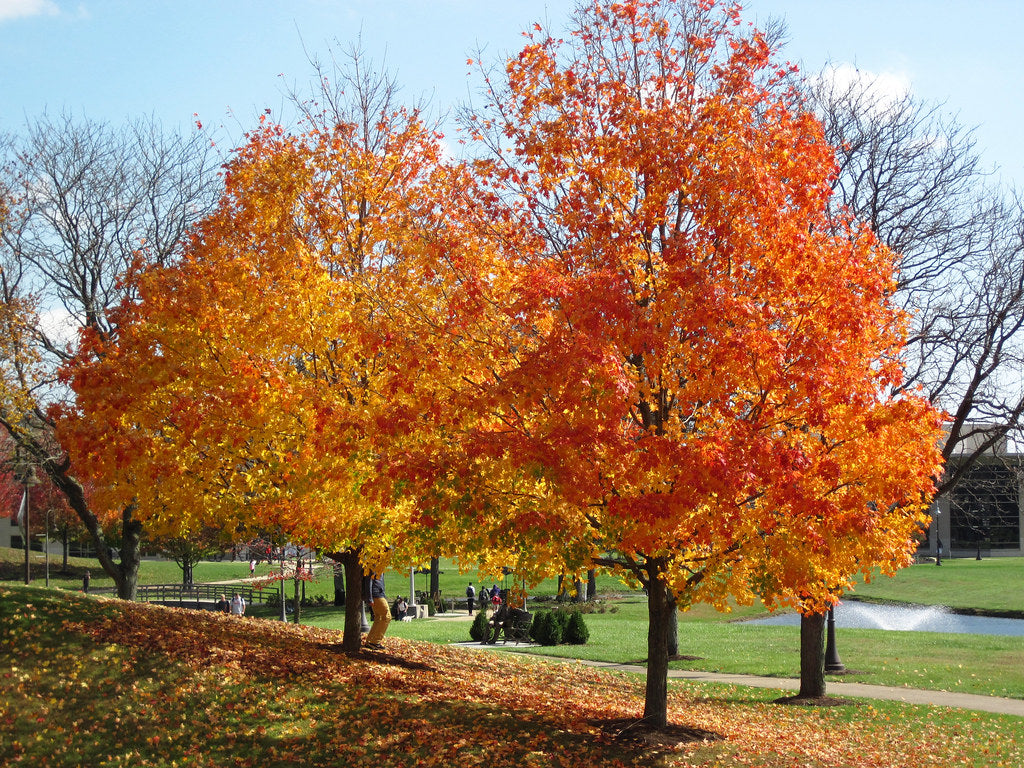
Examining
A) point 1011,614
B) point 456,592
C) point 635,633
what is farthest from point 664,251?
point 456,592

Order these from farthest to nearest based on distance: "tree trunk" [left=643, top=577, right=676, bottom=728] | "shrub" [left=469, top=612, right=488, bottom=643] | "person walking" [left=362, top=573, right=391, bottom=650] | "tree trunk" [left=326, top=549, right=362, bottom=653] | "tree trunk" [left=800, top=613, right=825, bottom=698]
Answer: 1. "shrub" [left=469, top=612, right=488, bottom=643]
2. "tree trunk" [left=800, top=613, right=825, bottom=698]
3. "person walking" [left=362, top=573, right=391, bottom=650]
4. "tree trunk" [left=326, top=549, right=362, bottom=653]
5. "tree trunk" [left=643, top=577, right=676, bottom=728]

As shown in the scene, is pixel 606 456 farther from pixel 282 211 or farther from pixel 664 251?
pixel 282 211

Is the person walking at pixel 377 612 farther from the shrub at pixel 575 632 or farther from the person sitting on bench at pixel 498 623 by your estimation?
Answer: the shrub at pixel 575 632

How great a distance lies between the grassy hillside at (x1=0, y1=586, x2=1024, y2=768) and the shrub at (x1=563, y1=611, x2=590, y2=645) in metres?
9.08

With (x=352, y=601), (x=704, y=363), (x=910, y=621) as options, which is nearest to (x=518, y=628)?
(x=352, y=601)

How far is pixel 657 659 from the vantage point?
11039mm

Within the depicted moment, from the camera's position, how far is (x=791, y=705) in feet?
49.5

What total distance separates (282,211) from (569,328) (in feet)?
21.2

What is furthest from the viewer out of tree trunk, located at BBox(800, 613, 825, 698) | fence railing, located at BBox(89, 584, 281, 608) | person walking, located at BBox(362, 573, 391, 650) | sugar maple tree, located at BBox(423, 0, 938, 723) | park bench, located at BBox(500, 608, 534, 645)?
fence railing, located at BBox(89, 584, 281, 608)

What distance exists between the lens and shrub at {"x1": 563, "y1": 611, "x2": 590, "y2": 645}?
24141 millimetres

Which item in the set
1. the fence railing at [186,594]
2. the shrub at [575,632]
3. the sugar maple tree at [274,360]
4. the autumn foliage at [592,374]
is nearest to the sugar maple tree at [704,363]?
the autumn foliage at [592,374]

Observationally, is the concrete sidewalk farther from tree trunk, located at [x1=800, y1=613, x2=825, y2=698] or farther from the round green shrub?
the round green shrub

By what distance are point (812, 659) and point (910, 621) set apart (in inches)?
969

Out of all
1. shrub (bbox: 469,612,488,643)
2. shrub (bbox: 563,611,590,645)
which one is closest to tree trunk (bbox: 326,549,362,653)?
shrub (bbox: 469,612,488,643)
